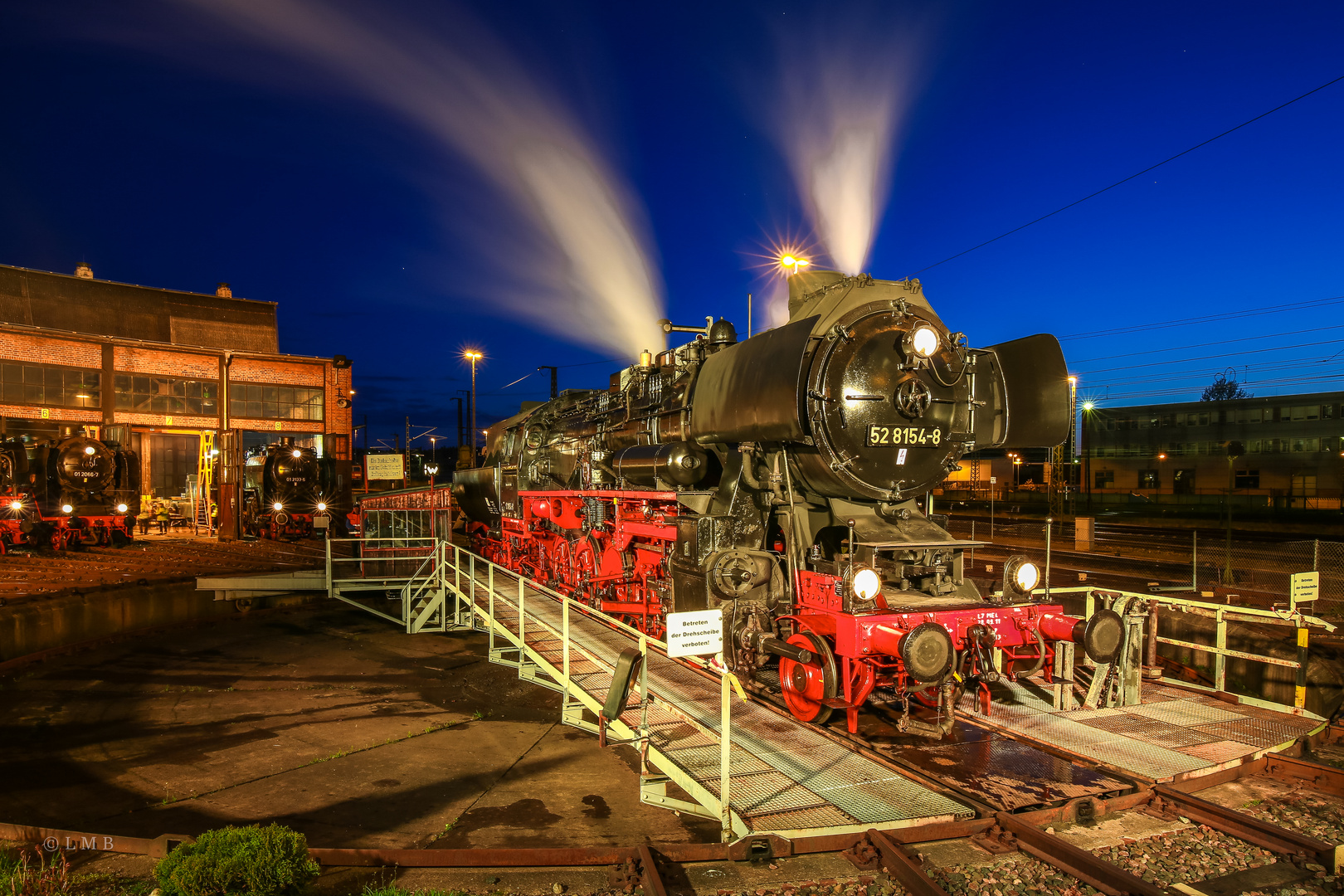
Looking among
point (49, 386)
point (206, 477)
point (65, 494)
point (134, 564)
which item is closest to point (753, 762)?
point (134, 564)

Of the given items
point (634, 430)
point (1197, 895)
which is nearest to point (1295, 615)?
point (1197, 895)

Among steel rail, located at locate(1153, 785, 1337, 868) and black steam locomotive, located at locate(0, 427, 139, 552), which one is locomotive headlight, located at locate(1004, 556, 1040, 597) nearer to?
steel rail, located at locate(1153, 785, 1337, 868)

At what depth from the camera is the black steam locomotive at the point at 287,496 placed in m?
26.5

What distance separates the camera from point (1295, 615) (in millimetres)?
7203

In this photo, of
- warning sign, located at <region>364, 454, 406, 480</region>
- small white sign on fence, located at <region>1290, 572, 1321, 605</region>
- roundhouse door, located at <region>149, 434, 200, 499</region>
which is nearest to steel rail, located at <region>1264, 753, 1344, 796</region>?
small white sign on fence, located at <region>1290, 572, 1321, 605</region>

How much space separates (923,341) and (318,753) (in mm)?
7693

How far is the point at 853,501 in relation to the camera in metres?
7.35

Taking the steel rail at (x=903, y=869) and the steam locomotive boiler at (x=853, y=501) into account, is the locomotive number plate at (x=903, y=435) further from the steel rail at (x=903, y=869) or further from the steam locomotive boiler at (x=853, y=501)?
the steel rail at (x=903, y=869)

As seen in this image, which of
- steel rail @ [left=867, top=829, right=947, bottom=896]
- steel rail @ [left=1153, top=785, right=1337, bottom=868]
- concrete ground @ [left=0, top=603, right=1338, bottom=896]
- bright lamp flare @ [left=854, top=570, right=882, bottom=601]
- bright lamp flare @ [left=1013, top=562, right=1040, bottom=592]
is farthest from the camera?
bright lamp flare @ [left=1013, top=562, right=1040, bottom=592]

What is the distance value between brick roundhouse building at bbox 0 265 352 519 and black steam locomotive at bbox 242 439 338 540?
102 inches

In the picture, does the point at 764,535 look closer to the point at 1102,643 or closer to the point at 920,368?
the point at 920,368

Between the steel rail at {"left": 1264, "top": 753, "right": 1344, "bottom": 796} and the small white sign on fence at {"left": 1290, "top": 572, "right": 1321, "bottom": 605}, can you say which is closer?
the steel rail at {"left": 1264, "top": 753, "right": 1344, "bottom": 796}

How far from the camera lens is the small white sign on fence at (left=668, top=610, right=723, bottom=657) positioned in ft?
16.4

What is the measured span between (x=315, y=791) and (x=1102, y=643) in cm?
728
